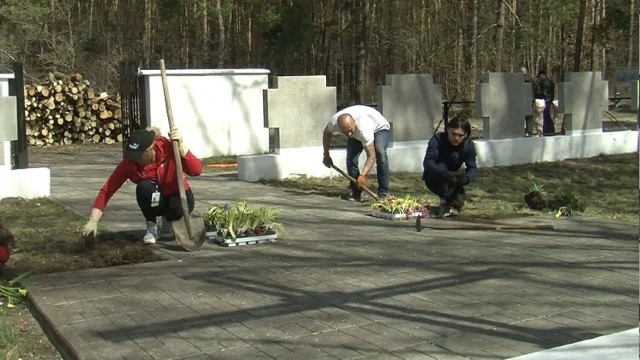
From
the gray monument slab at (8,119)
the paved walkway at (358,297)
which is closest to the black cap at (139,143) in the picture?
the paved walkway at (358,297)

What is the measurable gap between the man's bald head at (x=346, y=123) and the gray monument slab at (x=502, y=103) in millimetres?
5040

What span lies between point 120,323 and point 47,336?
18.7 inches

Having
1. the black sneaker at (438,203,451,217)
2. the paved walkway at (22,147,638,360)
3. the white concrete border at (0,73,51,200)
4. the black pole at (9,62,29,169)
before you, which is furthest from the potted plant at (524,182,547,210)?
the black pole at (9,62,29,169)

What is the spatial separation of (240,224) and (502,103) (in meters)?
8.54

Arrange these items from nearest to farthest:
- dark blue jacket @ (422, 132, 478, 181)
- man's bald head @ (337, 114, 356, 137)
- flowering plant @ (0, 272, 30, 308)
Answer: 1. flowering plant @ (0, 272, 30, 308)
2. dark blue jacket @ (422, 132, 478, 181)
3. man's bald head @ (337, 114, 356, 137)

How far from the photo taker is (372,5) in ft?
144

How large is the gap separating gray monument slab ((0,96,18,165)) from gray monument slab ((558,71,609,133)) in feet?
32.9

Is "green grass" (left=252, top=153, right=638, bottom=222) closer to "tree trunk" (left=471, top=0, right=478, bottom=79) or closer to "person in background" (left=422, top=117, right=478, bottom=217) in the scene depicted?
"person in background" (left=422, top=117, right=478, bottom=217)

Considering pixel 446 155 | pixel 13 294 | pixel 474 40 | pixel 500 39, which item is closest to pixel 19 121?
pixel 13 294

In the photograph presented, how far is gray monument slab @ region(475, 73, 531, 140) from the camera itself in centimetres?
1468

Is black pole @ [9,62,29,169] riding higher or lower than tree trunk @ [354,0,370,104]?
lower

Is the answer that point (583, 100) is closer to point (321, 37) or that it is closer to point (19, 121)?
point (19, 121)

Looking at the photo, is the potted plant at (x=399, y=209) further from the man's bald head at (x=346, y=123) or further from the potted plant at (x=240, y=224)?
the potted plant at (x=240, y=224)

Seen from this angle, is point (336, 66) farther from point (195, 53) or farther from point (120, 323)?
point (120, 323)
